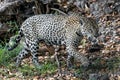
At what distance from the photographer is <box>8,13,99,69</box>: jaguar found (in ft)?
28.3

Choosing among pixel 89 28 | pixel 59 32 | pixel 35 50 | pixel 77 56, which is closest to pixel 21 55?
pixel 35 50

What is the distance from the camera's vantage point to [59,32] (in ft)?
30.3

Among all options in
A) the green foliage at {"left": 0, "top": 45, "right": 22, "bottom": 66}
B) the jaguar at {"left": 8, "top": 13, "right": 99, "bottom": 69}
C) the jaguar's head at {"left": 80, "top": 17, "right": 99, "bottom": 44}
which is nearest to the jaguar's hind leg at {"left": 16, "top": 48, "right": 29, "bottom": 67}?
the jaguar at {"left": 8, "top": 13, "right": 99, "bottom": 69}

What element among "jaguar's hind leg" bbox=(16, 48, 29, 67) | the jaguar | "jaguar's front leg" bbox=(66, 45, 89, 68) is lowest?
"jaguar's hind leg" bbox=(16, 48, 29, 67)

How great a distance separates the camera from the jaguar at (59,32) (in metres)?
8.63

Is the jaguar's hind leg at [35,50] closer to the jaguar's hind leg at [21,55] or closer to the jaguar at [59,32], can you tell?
the jaguar at [59,32]

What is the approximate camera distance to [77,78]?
8.41m

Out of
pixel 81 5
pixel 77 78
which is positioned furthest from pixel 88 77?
pixel 81 5

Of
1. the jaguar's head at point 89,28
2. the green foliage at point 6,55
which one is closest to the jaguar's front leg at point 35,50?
the green foliage at point 6,55

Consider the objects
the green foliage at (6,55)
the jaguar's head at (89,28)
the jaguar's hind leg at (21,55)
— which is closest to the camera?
the jaguar's head at (89,28)

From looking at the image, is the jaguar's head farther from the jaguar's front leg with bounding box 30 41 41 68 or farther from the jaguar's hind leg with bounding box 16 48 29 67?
the jaguar's hind leg with bounding box 16 48 29 67

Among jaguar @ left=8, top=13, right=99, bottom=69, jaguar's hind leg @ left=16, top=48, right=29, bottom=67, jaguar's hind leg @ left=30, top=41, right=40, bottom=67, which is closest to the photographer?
jaguar @ left=8, top=13, right=99, bottom=69

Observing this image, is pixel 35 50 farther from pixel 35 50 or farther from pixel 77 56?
pixel 77 56

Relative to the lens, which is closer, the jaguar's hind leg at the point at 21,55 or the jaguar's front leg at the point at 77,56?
the jaguar's front leg at the point at 77,56
